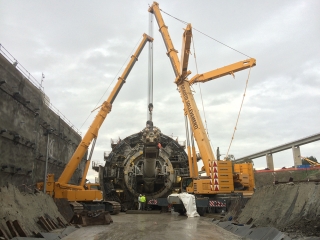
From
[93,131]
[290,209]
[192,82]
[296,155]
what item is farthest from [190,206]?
[296,155]

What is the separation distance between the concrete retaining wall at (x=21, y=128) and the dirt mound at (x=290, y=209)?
12836 mm

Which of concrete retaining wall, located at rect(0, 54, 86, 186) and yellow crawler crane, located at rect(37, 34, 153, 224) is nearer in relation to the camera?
concrete retaining wall, located at rect(0, 54, 86, 186)

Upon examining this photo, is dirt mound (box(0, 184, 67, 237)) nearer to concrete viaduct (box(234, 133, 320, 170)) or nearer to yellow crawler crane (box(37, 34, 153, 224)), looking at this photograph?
yellow crawler crane (box(37, 34, 153, 224))

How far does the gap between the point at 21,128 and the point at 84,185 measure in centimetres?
582

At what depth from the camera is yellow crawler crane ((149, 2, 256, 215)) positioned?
15.9m

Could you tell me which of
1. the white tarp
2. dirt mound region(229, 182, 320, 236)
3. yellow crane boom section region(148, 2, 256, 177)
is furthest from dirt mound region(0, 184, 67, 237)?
yellow crane boom section region(148, 2, 256, 177)

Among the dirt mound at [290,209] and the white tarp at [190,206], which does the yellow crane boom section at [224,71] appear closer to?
the white tarp at [190,206]

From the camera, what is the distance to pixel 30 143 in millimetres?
19094

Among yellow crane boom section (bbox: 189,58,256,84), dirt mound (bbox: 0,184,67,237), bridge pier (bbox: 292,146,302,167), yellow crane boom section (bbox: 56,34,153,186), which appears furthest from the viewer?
bridge pier (bbox: 292,146,302,167)

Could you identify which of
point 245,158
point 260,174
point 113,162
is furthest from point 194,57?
point 245,158

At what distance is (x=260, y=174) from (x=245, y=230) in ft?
130

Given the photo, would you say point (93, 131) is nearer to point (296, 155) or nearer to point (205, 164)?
point (205, 164)

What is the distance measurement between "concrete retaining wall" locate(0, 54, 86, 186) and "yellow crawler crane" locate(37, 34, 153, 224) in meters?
2.02

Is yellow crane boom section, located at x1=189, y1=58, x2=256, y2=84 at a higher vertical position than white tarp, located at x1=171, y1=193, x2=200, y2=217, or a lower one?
higher
